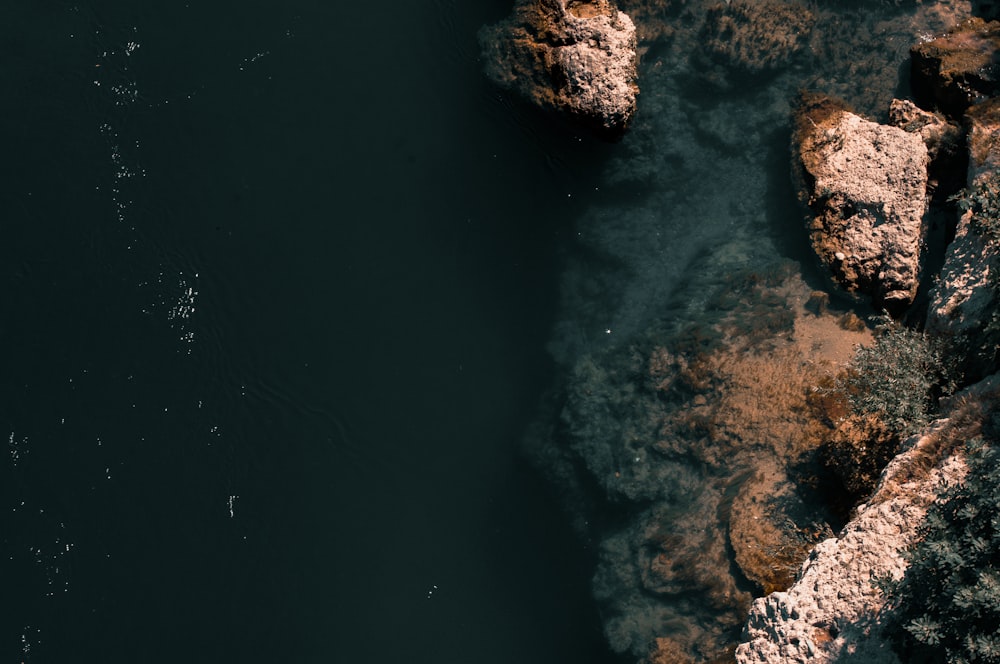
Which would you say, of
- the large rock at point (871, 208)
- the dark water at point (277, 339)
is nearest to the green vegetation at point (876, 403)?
the large rock at point (871, 208)

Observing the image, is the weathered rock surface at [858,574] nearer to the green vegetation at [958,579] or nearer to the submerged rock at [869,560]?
the submerged rock at [869,560]

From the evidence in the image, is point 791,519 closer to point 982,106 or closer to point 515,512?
point 515,512

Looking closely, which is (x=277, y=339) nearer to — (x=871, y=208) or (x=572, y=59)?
(x=572, y=59)

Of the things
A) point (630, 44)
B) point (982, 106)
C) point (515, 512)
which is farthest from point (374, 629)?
point (982, 106)

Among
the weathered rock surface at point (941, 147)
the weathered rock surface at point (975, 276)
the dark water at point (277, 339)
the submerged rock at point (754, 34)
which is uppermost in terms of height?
the submerged rock at point (754, 34)

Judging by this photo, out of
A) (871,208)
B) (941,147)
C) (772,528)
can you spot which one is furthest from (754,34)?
(772,528)

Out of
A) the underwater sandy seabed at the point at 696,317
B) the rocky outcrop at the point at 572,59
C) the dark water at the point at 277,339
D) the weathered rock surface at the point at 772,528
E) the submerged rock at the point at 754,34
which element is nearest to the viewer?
the weathered rock surface at the point at 772,528
